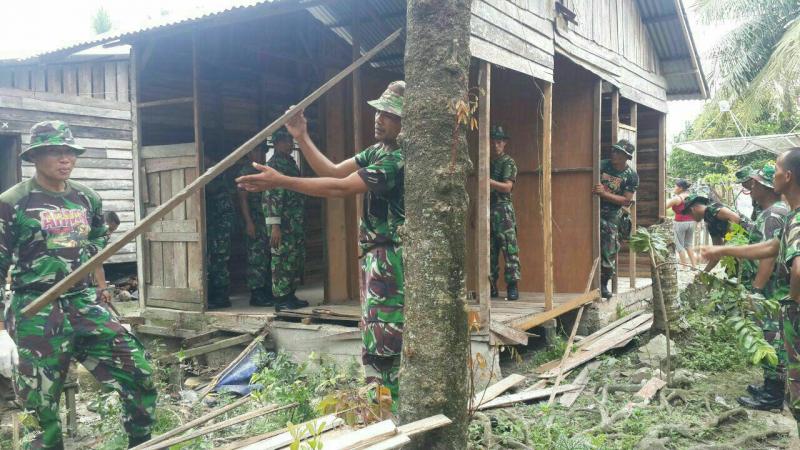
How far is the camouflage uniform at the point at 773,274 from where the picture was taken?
4637mm

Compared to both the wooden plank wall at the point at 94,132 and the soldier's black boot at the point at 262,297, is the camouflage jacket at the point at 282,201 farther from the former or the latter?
the wooden plank wall at the point at 94,132

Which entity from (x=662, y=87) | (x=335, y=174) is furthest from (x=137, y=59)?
(x=662, y=87)

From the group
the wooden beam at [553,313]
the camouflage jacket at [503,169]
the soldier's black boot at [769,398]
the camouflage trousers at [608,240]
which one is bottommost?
the soldier's black boot at [769,398]

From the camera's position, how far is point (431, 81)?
2.65 m

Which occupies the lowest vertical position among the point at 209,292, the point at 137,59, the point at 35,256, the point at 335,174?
the point at 209,292

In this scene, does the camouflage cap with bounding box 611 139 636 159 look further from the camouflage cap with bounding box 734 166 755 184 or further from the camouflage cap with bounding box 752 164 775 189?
the camouflage cap with bounding box 752 164 775 189

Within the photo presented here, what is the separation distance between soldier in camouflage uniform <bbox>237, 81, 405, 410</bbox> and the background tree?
15965 millimetres

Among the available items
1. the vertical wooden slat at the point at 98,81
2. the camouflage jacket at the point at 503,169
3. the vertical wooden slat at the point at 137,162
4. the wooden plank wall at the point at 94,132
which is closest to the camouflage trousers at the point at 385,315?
the camouflage jacket at the point at 503,169

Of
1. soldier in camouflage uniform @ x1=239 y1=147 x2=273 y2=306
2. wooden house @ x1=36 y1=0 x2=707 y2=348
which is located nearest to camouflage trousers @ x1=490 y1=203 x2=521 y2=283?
wooden house @ x1=36 y1=0 x2=707 y2=348

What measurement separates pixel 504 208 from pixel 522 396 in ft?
9.01

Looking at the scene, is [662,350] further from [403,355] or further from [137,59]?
[137,59]

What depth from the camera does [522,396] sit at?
17.1ft

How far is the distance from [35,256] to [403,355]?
248 cm

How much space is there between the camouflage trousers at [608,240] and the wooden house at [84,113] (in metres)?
7.23
